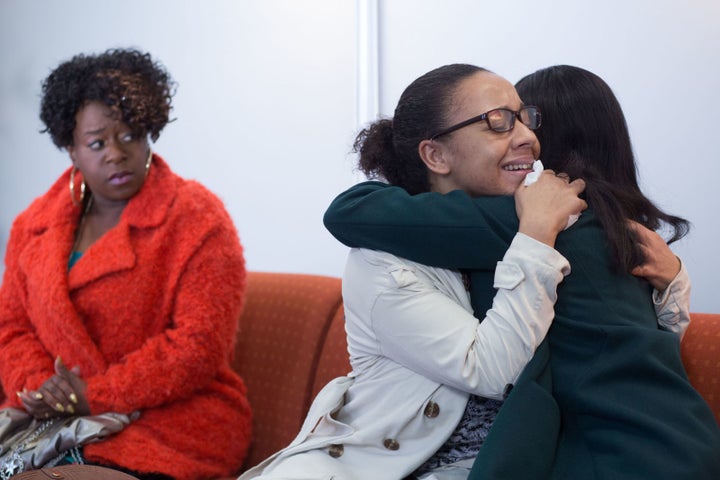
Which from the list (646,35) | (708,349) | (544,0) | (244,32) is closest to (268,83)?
(244,32)

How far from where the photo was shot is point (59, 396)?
208cm

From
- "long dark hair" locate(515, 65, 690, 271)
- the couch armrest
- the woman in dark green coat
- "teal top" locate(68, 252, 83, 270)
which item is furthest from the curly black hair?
the couch armrest

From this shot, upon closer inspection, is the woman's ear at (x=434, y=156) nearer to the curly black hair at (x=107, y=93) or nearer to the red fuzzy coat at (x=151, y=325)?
the red fuzzy coat at (x=151, y=325)

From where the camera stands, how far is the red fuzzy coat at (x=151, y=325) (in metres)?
2.09

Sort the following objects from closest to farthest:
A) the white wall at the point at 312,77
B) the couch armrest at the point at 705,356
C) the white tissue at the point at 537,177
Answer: the white tissue at the point at 537,177 < the couch armrest at the point at 705,356 < the white wall at the point at 312,77

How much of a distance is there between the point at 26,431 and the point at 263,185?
55.2 inches

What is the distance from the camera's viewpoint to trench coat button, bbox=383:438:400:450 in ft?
4.75

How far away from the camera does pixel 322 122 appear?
308cm

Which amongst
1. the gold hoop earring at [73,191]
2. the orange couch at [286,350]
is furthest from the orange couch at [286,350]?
the gold hoop earring at [73,191]

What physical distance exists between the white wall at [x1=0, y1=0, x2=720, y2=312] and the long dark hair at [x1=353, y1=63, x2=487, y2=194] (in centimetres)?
83

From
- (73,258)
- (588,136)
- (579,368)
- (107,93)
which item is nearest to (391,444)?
(579,368)

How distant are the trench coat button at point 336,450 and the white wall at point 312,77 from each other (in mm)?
1124

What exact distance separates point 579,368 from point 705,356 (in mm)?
584

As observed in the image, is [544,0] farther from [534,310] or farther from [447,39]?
[534,310]
